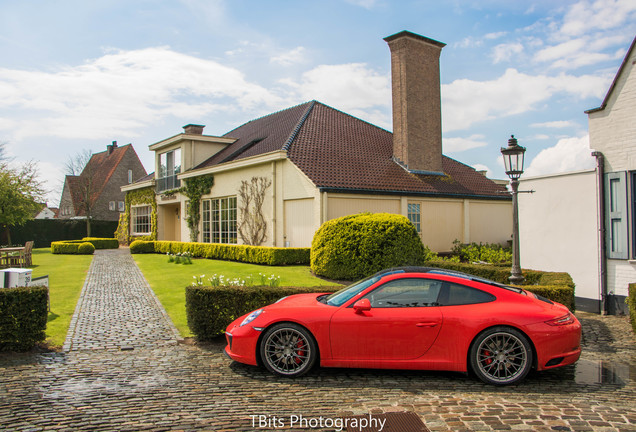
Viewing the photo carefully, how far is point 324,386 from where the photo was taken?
5508mm

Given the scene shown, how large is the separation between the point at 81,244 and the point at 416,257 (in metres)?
21.3

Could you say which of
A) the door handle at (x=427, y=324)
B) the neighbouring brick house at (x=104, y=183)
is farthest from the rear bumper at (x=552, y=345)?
the neighbouring brick house at (x=104, y=183)

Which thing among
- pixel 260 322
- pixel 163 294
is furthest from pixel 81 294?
pixel 260 322

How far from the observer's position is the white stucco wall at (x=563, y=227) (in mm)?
10633

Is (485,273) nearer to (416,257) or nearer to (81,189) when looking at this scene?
(416,257)

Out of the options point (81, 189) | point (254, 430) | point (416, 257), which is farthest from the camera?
point (81, 189)

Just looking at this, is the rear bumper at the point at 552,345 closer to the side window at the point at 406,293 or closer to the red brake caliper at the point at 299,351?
the side window at the point at 406,293

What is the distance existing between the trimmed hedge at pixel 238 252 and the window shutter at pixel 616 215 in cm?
1048

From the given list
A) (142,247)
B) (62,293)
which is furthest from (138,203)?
(62,293)

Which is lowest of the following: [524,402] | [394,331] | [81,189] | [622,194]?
[524,402]

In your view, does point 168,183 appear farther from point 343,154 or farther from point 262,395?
point 262,395

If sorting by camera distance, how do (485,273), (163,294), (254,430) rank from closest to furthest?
(254,430) < (485,273) < (163,294)

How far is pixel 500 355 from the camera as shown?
18.3ft

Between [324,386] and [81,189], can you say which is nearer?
[324,386]
